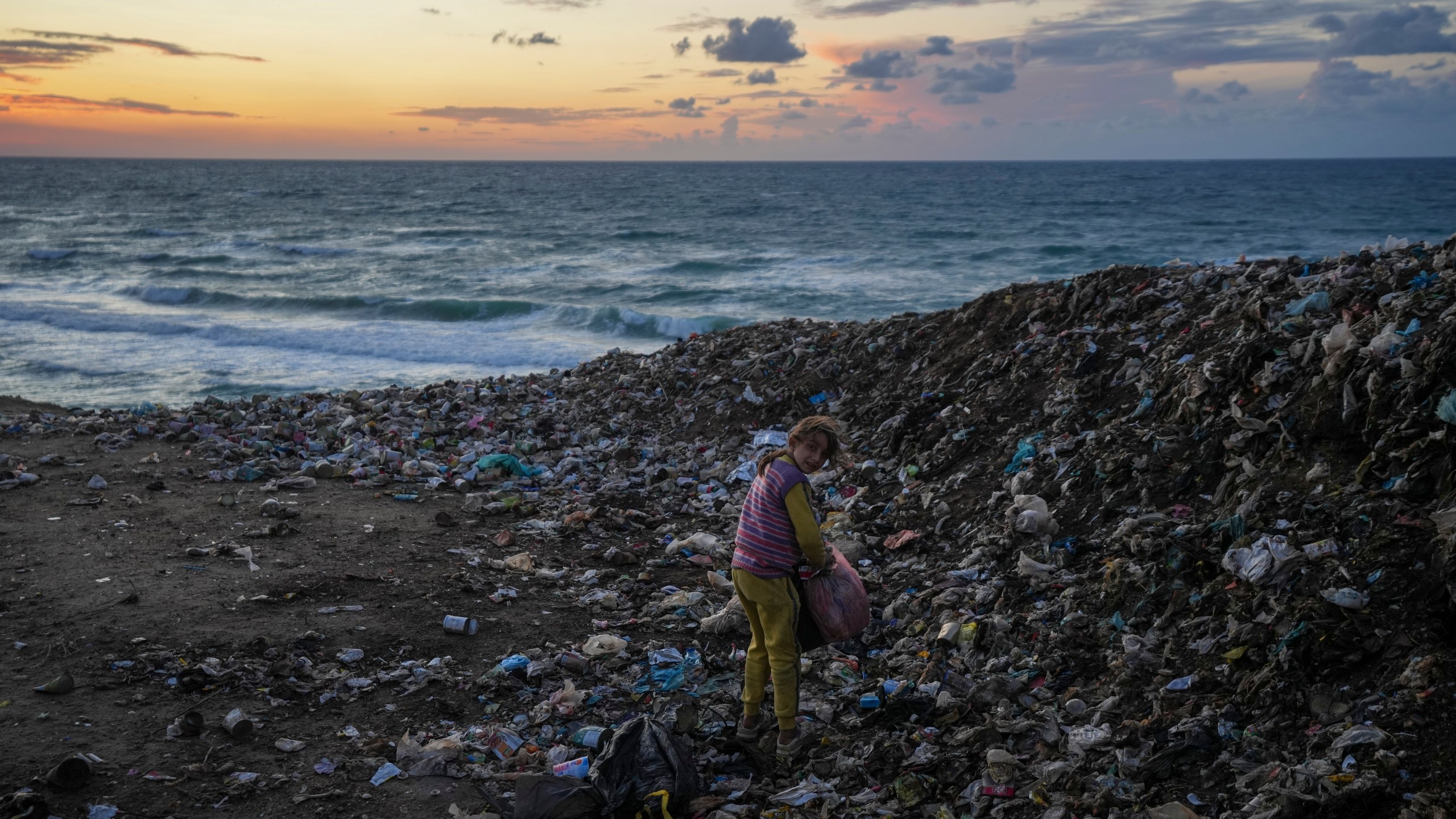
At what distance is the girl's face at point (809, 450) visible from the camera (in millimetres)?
3591

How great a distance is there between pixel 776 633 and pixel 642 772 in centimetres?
Result: 77

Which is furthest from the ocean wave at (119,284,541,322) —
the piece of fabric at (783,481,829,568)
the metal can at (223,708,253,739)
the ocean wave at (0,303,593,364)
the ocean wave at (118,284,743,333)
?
the piece of fabric at (783,481,829,568)

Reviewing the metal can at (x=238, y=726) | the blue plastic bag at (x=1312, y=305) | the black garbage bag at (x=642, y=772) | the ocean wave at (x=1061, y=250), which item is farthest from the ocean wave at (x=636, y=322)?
the black garbage bag at (x=642, y=772)

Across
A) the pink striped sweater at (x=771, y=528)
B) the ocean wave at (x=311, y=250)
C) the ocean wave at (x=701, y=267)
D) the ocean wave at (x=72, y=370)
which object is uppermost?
the ocean wave at (x=311, y=250)

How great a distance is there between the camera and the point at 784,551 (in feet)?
12.1

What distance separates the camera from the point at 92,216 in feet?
164

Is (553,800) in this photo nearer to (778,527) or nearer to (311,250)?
(778,527)

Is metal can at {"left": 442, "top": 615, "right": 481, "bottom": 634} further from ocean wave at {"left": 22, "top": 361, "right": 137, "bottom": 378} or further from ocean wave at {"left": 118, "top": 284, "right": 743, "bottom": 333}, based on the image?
ocean wave at {"left": 118, "top": 284, "right": 743, "bottom": 333}

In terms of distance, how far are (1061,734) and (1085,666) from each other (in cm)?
50

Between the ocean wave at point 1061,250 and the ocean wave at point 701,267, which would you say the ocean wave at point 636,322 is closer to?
the ocean wave at point 701,267

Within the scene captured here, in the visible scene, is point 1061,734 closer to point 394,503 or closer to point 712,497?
point 712,497

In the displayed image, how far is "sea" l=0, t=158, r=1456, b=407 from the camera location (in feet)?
58.6

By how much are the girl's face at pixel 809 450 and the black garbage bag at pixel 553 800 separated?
1.51 m

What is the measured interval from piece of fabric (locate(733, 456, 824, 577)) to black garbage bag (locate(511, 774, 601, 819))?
1.07 meters
